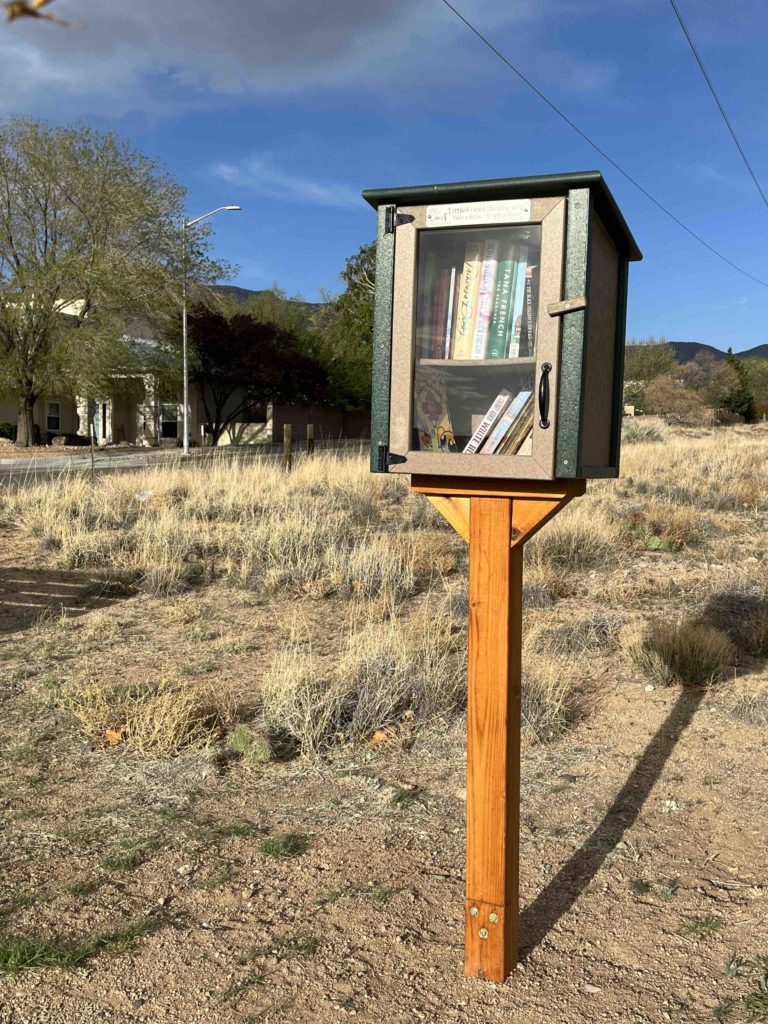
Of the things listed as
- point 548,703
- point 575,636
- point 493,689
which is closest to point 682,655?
point 575,636

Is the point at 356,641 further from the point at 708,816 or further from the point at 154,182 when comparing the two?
the point at 154,182

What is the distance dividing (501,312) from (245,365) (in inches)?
1296

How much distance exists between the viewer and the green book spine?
267 cm

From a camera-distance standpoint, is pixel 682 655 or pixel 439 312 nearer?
pixel 439 312

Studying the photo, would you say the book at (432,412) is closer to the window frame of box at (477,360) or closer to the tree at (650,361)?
the window frame of box at (477,360)

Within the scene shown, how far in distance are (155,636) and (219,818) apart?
301cm

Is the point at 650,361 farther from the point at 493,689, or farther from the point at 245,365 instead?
the point at 493,689

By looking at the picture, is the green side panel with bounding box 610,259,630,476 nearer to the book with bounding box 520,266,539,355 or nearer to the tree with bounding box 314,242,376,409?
the book with bounding box 520,266,539,355

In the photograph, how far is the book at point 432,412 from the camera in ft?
9.11

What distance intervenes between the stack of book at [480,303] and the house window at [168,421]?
3312 cm

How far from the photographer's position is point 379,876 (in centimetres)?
345

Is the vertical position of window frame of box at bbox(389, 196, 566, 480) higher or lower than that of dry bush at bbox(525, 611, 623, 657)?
higher

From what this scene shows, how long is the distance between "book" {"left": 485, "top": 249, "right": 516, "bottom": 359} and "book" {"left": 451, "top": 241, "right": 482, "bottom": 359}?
6 centimetres

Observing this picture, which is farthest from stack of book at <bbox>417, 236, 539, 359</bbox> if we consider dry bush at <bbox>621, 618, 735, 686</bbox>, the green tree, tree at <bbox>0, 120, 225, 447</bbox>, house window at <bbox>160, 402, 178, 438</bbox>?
the green tree
